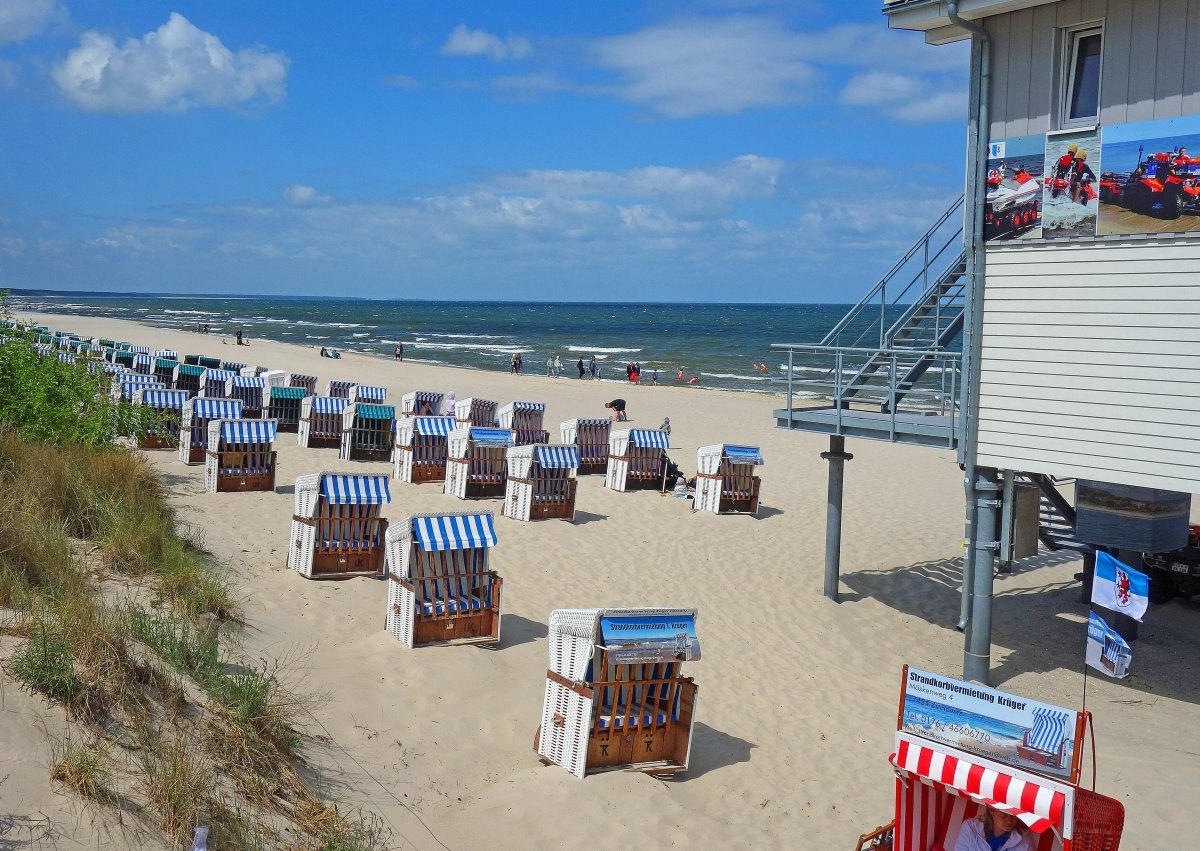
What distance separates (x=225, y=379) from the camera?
80.4 ft

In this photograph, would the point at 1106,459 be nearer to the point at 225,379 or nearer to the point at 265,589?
the point at 265,589

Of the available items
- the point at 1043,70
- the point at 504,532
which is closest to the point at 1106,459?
the point at 1043,70

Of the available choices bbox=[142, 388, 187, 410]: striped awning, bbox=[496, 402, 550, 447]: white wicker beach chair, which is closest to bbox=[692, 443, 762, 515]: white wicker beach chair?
bbox=[496, 402, 550, 447]: white wicker beach chair

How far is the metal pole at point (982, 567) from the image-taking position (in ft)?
35.8

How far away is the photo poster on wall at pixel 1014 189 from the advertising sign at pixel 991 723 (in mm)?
6141

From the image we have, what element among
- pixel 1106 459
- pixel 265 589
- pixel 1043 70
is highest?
pixel 1043 70

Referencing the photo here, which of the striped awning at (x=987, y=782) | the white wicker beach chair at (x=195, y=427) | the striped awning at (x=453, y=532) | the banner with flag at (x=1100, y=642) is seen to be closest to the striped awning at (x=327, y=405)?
the white wicker beach chair at (x=195, y=427)

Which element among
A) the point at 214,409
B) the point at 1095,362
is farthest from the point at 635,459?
the point at 1095,362

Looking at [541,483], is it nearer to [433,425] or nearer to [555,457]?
[555,457]

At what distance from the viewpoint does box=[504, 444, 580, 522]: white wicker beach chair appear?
54.2ft

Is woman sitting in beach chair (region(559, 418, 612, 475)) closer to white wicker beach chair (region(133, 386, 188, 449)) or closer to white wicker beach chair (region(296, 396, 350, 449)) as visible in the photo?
white wicker beach chair (region(296, 396, 350, 449))

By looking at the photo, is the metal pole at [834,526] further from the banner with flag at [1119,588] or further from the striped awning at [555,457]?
the banner with flag at [1119,588]

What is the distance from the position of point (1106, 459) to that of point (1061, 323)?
1425 millimetres

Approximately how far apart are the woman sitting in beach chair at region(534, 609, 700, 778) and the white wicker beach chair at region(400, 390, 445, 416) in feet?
52.1
